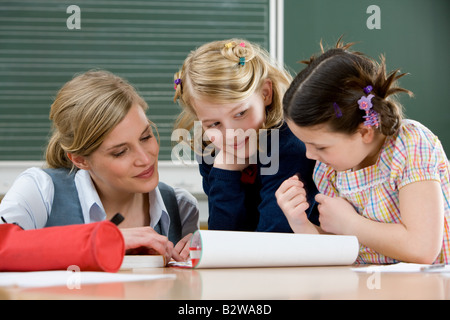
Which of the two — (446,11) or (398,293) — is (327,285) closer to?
(398,293)

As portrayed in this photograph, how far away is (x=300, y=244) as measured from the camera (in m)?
1.00

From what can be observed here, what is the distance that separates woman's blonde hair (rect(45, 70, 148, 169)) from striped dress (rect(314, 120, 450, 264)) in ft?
1.92

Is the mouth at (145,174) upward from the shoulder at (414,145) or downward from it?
downward

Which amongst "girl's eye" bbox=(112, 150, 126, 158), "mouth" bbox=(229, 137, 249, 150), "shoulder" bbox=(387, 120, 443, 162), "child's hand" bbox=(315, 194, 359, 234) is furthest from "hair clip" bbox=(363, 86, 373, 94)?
"girl's eye" bbox=(112, 150, 126, 158)

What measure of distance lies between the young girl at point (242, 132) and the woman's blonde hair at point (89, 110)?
0.20 m

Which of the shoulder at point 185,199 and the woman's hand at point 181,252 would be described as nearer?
the woman's hand at point 181,252

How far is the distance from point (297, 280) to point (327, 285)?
67 millimetres

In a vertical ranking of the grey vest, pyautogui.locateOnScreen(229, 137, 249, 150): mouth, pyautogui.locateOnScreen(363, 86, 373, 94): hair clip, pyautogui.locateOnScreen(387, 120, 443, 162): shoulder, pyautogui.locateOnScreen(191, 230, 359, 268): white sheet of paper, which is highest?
pyautogui.locateOnScreen(363, 86, 373, 94): hair clip

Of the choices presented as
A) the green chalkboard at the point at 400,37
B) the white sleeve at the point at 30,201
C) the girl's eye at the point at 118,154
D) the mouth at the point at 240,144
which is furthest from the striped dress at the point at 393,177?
the green chalkboard at the point at 400,37

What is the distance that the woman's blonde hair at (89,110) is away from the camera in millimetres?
1437

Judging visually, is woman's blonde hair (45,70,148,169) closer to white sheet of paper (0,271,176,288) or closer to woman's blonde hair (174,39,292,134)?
woman's blonde hair (174,39,292,134)

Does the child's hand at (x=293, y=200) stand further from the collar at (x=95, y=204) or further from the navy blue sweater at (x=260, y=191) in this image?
the collar at (x=95, y=204)

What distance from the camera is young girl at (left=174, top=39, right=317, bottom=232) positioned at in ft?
4.79
